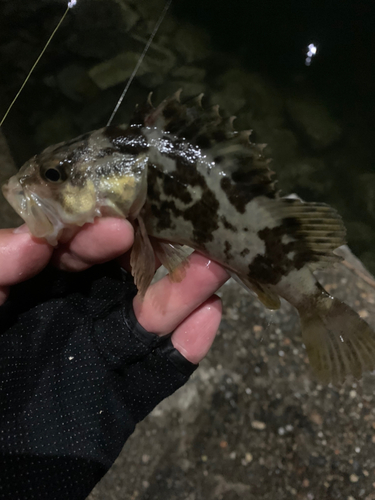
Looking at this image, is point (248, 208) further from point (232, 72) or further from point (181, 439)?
point (232, 72)

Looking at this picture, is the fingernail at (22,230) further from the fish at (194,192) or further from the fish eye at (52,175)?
the fish eye at (52,175)

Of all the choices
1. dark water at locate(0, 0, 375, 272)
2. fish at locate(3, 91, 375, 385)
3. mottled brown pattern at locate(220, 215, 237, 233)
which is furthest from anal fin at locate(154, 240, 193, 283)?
dark water at locate(0, 0, 375, 272)

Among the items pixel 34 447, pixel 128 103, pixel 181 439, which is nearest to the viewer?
pixel 34 447

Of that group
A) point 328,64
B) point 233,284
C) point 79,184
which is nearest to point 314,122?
point 328,64

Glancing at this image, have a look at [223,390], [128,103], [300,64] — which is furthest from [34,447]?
[300,64]

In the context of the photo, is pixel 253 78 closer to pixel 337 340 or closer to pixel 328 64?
pixel 328 64
